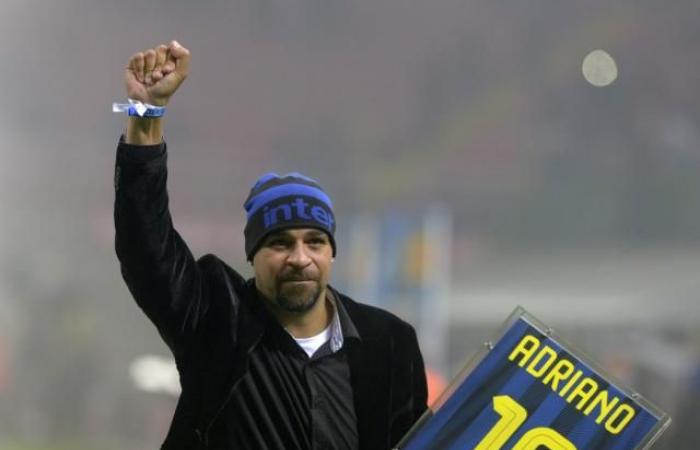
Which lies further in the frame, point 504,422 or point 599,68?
point 599,68

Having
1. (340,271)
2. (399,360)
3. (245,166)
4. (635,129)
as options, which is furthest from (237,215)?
(399,360)

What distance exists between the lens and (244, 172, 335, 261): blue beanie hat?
133cm

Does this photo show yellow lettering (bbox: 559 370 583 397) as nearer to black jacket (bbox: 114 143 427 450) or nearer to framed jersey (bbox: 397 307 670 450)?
framed jersey (bbox: 397 307 670 450)

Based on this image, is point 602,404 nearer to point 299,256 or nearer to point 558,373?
point 558,373

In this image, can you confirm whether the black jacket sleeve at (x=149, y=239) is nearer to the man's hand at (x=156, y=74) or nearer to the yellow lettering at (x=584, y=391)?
the man's hand at (x=156, y=74)

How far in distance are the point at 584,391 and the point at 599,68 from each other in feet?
4.40

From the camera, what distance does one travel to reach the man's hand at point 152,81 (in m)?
1.24

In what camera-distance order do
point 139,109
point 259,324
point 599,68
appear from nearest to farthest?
1. point 139,109
2. point 259,324
3. point 599,68

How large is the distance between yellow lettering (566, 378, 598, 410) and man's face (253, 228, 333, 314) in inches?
14.1

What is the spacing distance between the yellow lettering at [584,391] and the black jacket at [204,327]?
0.70ft

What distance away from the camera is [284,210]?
1.34 meters

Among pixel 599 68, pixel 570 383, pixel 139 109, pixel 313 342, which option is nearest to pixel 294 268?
pixel 313 342

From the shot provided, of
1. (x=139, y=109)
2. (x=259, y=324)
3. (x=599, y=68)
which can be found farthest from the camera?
(x=599, y=68)

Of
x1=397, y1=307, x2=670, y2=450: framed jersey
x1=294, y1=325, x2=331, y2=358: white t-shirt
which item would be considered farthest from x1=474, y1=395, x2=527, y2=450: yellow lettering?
x1=294, y1=325, x2=331, y2=358: white t-shirt
